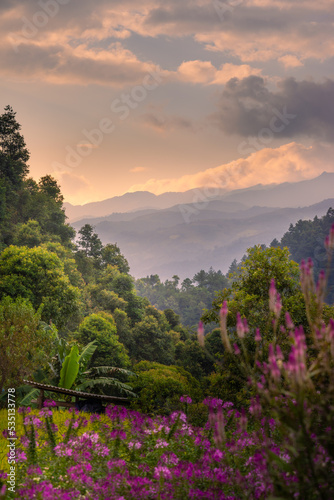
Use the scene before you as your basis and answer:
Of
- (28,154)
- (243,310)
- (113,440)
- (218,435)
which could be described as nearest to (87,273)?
(28,154)

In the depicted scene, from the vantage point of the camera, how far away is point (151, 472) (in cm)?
591

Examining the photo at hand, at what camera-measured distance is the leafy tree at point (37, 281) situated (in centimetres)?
2586

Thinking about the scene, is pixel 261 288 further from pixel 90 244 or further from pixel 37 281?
pixel 90 244

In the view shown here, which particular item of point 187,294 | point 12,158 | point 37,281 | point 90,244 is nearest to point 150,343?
point 37,281

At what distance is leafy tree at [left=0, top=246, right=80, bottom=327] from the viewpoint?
25.9 meters

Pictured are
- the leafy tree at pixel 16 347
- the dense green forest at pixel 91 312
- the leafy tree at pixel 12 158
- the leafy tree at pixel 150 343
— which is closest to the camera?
the leafy tree at pixel 16 347

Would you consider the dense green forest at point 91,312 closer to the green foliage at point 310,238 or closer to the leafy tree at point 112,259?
the leafy tree at point 112,259

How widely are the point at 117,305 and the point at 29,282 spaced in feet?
60.4

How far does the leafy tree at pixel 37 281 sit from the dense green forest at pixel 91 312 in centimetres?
6

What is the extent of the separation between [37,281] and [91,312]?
15.1 metres

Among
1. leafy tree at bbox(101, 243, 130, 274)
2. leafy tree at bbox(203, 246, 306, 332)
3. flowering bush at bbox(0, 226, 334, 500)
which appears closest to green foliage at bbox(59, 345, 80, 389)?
leafy tree at bbox(203, 246, 306, 332)

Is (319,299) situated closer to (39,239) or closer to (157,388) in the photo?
(157,388)

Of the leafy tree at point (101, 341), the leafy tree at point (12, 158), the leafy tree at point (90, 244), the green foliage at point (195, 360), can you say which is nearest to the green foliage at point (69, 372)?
the leafy tree at point (101, 341)

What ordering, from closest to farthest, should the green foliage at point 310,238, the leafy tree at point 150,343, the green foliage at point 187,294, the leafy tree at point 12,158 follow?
1. the leafy tree at point 150,343
2. the leafy tree at point 12,158
3. the green foliage at point 187,294
4. the green foliage at point 310,238
